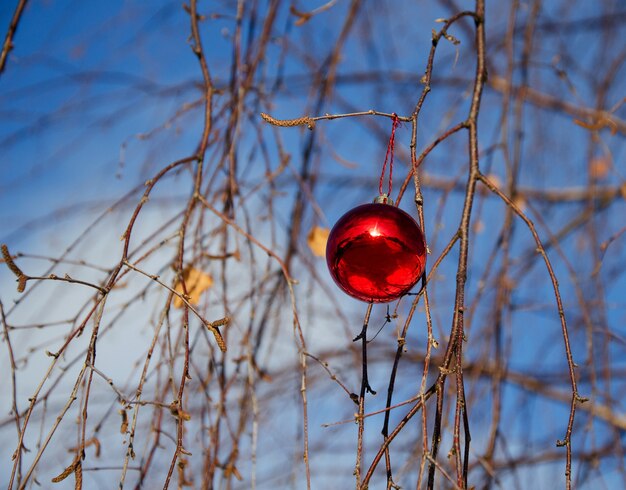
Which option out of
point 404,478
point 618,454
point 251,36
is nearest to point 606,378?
point 618,454

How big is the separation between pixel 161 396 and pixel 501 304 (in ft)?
2.41

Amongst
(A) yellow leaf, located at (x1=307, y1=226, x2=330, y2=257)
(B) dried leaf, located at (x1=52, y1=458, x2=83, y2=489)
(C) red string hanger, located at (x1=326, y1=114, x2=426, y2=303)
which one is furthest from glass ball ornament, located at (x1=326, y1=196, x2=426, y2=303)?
(A) yellow leaf, located at (x1=307, y1=226, x2=330, y2=257)

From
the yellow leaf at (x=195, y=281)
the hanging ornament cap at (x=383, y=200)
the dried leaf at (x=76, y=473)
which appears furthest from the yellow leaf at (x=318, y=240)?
the dried leaf at (x=76, y=473)

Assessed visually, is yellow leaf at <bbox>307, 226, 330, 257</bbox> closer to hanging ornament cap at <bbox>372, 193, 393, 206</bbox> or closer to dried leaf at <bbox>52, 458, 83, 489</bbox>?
hanging ornament cap at <bbox>372, 193, 393, 206</bbox>

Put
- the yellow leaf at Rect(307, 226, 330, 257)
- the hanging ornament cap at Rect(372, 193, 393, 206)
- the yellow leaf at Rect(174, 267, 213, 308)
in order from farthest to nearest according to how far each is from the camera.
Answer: the yellow leaf at Rect(307, 226, 330, 257) < the yellow leaf at Rect(174, 267, 213, 308) < the hanging ornament cap at Rect(372, 193, 393, 206)

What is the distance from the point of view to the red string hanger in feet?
2.56

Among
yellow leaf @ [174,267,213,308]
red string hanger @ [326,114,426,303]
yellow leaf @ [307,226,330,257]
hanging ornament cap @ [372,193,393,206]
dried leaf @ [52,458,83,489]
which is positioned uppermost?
yellow leaf @ [307,226,330,257]

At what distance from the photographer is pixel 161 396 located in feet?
4.21

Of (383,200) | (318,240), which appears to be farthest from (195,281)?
(383,200)

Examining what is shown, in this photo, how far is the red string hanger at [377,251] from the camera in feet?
2.56

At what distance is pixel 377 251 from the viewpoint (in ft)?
2.57

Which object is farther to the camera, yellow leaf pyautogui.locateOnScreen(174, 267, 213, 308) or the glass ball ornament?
yellow leaf pyautogui.locateOnScreen(174, 267, 213, 308)

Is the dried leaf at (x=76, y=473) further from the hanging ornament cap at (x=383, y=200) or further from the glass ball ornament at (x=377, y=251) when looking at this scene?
the hanging ornament cap at (x=383, y=200)

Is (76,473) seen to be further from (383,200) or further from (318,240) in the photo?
(318,240)
